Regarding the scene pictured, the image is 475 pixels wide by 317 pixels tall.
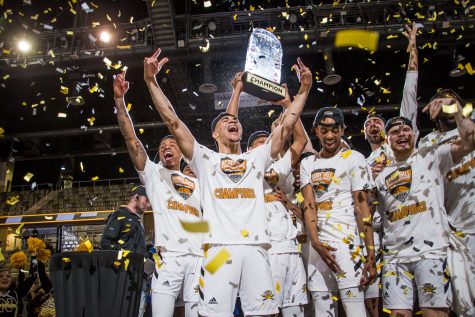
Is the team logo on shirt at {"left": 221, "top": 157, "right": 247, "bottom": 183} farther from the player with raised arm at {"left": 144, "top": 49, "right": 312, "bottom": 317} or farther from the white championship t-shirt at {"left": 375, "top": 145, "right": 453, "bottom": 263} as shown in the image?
the white championship t-shirt at {"left": 375, "top": 145, "right": 453, "bottom": 263}

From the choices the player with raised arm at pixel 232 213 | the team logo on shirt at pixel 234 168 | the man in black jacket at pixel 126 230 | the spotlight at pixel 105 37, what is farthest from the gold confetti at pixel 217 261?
the spotlight at pixel 105 37

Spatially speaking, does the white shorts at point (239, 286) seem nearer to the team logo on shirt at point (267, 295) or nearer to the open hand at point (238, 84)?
the team logo on shirt at point (267, 295)

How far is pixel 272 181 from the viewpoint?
11.8 ft

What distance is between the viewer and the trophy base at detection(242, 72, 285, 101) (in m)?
3.60

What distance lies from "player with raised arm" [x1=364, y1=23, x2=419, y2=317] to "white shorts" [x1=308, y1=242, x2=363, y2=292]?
422 mm

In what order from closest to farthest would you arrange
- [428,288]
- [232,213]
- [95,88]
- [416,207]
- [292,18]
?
[232,213], [428,288], [416,207], [292,18], [95,88]

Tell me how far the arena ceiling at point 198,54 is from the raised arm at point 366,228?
609 cm

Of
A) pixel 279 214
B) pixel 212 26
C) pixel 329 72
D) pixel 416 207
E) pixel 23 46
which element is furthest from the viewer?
pixel 23 46

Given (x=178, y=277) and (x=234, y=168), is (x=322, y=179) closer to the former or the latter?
(x=234, y=168)

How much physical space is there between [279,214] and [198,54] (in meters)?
8.33

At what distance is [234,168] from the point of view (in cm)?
297

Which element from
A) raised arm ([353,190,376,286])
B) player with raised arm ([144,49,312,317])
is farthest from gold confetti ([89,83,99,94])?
raised arm ([353,190,376,286])

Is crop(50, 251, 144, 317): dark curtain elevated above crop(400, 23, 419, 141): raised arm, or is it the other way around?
crop(400, 23, 419, 141): raised arm

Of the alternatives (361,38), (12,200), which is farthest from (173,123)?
(12,200)
